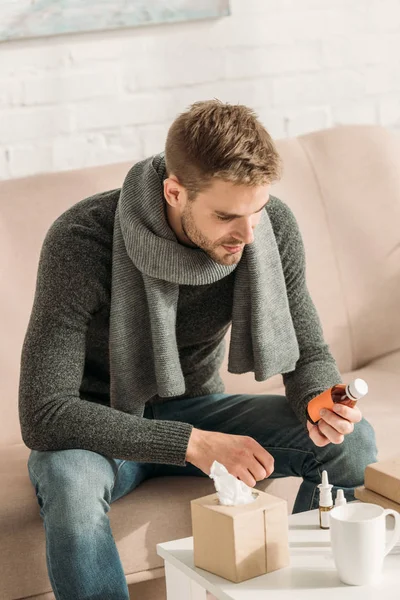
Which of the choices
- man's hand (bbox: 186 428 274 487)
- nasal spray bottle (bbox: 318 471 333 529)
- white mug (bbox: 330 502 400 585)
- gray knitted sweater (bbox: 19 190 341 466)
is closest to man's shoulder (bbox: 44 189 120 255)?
gray knitted sweater (bbox: 19 190 341 466)

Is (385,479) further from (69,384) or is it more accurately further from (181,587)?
(69,384)

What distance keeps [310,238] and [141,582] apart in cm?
91

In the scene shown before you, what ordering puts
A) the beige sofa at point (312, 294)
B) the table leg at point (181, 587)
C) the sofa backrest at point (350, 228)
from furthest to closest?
the sofa backrest at point (350, 228) < the beige sofa at point (312, 294) < the table leg at point (181, 587)

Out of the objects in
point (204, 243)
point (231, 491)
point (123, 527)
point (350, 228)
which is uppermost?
point (204, 243)

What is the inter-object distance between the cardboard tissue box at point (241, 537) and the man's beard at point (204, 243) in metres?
0.45

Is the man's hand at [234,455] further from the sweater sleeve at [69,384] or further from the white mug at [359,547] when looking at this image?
the white mug at [359,547]

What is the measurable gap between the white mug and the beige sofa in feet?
1.68

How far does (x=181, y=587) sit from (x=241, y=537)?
0.53 feet

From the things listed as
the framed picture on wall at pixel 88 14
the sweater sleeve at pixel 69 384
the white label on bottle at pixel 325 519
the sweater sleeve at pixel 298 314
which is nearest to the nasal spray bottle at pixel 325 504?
the white label on bottle at pixel 325 519

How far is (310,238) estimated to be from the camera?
7.43 feet

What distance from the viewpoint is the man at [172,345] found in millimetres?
1486

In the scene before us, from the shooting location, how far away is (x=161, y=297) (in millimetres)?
1657

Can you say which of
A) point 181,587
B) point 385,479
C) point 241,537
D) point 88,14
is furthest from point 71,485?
point 88,14

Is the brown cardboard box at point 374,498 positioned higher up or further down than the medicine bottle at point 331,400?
further down
